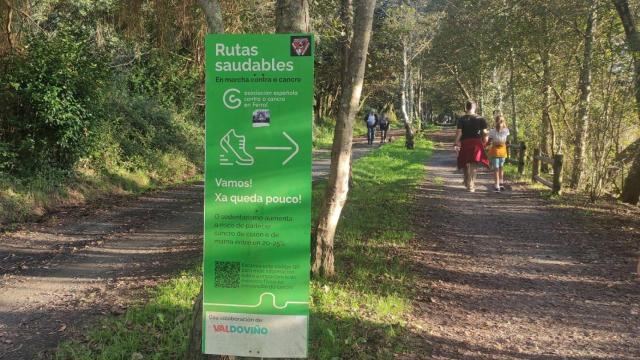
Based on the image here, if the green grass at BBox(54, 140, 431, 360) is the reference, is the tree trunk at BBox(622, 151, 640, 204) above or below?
above

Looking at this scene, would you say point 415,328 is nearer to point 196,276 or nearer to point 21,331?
point 196,276

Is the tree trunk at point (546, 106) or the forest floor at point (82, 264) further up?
the tree trunk at point (546, 106)

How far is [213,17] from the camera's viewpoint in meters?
4.48

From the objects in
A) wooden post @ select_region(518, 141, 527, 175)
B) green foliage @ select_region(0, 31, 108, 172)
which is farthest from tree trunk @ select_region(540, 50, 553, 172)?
green foliage @ select_region(0, 31, 108, 172)

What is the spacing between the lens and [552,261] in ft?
26.3

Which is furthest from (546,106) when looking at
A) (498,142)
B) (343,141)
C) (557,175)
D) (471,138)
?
(343,141)

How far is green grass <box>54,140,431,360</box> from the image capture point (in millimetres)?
4754

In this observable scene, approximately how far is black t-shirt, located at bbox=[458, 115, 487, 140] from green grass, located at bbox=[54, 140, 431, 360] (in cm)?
281

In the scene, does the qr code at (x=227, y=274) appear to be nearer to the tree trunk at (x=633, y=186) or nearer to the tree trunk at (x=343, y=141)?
the tree trunk at (x=343, y=141)

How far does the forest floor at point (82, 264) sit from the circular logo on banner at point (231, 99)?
3.10 m

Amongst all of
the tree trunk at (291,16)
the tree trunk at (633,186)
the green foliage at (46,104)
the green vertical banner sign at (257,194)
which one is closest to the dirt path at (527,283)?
the green vertical banner sign at (257,194)

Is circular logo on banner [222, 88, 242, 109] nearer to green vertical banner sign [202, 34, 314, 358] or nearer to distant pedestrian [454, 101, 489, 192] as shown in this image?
green vertical banner sign [202, 34, 314, 358]

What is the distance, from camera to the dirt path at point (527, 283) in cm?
517

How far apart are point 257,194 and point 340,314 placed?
2529 millimetres
